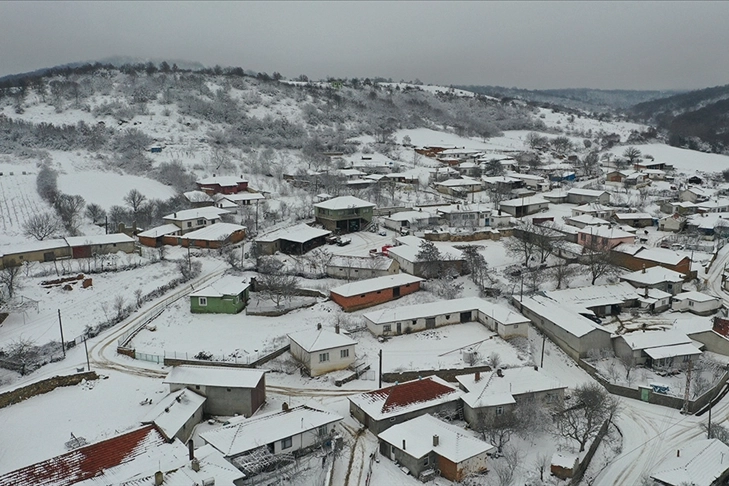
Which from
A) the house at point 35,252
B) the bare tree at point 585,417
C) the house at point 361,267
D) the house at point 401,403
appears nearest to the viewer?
the bare tree at point 585,417

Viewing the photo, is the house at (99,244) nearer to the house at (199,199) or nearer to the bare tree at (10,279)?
the bare tree at (10,279)

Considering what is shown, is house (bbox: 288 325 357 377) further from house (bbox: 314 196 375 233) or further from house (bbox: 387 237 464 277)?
house (bbox: 314 196 375 233)

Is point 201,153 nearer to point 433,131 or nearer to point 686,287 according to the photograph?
point 433,131

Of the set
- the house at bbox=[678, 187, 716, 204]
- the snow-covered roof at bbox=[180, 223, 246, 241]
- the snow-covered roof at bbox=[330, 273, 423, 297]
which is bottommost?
the snow-covered roof at bbox=[330, 273, 423, 297]

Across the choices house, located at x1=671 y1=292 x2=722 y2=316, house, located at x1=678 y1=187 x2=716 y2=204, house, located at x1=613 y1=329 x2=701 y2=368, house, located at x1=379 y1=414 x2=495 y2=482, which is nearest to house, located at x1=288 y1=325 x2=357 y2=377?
house, located at x1=379 y1=414 x2=495 y2=482

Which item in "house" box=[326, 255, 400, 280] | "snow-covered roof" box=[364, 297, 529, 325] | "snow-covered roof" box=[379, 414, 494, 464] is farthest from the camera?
"house" box=[326, 255, 400, 280]

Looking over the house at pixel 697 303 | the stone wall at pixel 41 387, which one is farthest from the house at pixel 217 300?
the house at pixel 697 303

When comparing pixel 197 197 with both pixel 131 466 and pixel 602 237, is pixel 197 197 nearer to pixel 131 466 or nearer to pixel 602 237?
pixel 602 237

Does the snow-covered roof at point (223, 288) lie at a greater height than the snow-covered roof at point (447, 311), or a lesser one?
greater
